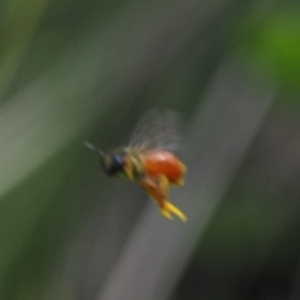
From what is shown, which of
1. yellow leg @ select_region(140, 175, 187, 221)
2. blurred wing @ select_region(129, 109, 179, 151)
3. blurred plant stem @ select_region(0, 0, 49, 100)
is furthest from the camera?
blurred plant stem @ select_region(0, 0, 49, 100)

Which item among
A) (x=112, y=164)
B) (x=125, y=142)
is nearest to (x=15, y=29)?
(x=125, y=142)

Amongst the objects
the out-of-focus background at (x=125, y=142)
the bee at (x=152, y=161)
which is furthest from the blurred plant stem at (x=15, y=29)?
the bee at (x=152, y=161)

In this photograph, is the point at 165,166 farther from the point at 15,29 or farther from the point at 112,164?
the point at 15,29

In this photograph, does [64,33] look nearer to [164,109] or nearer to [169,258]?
[164,109]

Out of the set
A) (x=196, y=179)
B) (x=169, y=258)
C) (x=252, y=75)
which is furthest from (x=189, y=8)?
(x=169, y=258)

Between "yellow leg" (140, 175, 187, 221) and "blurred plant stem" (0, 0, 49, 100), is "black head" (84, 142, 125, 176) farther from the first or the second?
"blurred plant stem" (0, 0, 49, 100)

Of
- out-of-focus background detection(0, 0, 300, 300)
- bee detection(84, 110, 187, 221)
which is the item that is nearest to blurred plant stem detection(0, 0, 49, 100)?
out-of-focus background detection(0, 0, 300, 300)

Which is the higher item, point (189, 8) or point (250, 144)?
point (189, 8)
